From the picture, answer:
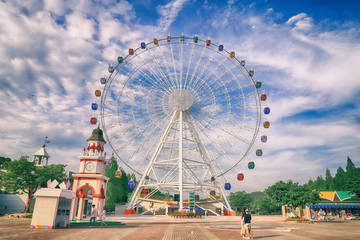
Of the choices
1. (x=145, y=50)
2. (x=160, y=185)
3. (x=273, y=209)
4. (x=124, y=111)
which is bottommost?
(x=273, y=209)

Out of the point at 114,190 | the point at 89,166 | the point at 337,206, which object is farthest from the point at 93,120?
the point at 337,206

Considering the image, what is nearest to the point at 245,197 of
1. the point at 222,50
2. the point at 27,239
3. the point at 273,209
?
the point at 273,209

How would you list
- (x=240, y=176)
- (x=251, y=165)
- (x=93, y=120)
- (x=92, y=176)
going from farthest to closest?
(x=240, y=176) → (x=93, y=120) → (x=251, y=165) → (x=92, y=176)

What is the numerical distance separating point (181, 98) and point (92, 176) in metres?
20.4

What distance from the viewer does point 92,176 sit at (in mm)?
33688

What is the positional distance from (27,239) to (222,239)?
10483mm

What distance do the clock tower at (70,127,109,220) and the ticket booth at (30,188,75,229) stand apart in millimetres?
13040

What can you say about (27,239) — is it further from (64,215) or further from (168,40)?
(168,40)

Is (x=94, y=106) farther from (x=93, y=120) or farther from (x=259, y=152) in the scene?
(x=259, y=152)

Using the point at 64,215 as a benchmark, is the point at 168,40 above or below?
above

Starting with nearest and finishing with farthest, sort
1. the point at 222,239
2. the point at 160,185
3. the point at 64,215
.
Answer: the point at 222,239
the point at 64,215
the point at 160,185

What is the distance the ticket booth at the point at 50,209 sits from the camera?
1823 cm

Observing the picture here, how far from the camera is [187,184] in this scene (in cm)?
3975

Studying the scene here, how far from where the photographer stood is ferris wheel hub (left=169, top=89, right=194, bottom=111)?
43500mm
